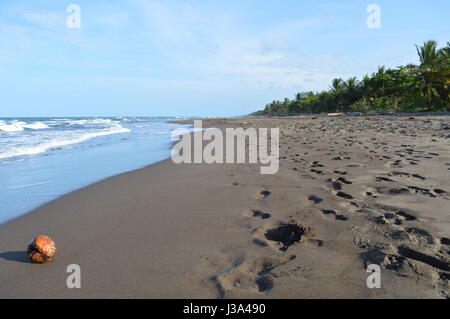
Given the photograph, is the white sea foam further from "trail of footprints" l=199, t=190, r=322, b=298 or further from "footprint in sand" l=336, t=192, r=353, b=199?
"footprint in sand" l=336, t=192, r=353, b=199

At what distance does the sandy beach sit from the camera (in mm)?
1690

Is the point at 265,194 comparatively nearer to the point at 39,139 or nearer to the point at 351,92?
the point at 39,139

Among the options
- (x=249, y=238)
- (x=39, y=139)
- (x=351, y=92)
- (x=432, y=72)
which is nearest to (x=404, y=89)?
(x=432, y=72)

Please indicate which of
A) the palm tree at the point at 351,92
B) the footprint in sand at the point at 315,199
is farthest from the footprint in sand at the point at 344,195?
the palm tree at the point at 351,92

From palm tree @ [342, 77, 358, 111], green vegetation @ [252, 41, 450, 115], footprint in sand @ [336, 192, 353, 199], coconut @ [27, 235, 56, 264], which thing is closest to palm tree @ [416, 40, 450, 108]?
green vegetation @ [252, 41, 450, 115]

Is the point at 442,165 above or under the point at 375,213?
above

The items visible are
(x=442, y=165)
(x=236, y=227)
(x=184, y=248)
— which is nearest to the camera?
(x=184, y=248)

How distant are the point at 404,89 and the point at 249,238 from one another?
3340 cm

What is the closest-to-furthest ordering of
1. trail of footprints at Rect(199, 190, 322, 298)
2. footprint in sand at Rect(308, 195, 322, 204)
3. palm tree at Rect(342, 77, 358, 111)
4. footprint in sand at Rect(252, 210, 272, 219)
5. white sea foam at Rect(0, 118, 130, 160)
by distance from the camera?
trail of footprints at Rect(199, 190, 322, 298) < footprint in sand at Rect(252, 210, 272, 219) < footprint in sand at Rect(308, 195, 322, 204) < white sea foam at Rect(0, 118, 130, 160) < palm tree at Rect(342, 77, 358, 111)

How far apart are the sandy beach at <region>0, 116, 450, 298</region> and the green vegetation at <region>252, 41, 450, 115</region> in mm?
26328

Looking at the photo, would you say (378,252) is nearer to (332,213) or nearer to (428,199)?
(332,213)

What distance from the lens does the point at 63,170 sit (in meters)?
5.89
